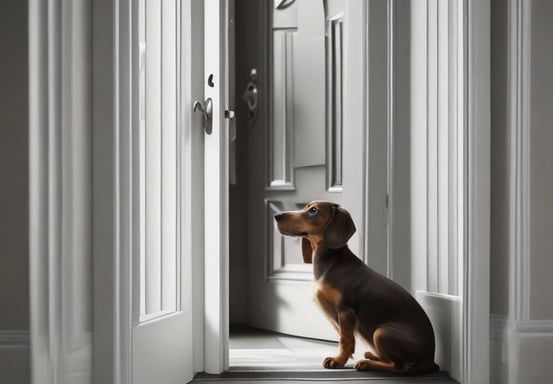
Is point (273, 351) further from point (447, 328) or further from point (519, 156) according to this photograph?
point (519, 156)

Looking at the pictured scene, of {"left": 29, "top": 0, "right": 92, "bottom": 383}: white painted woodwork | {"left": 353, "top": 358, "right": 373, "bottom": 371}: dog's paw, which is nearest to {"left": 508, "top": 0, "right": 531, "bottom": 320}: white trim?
{"left": 353, "top": 358, "right": 373, "bottom": 371}: dog's paw

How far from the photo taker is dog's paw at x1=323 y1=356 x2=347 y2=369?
7.11 ft

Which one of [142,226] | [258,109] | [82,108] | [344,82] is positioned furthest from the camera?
[258,109]

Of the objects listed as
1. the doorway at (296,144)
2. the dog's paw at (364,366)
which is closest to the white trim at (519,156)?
the dog's paw at (364,366)

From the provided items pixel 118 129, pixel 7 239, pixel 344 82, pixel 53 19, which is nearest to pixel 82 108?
pixel 118 129

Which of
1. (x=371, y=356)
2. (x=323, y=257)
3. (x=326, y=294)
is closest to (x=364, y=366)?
(x=371, y=356)

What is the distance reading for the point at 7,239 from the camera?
153cm

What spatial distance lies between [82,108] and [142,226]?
16.1 inches

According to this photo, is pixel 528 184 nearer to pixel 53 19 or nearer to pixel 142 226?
pixel 142 226

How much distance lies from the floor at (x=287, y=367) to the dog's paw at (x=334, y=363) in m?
0.02

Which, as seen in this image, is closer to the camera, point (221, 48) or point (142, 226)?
point (142, 226)

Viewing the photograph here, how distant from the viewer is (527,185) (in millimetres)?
1939

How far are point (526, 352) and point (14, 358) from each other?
128 centimetres

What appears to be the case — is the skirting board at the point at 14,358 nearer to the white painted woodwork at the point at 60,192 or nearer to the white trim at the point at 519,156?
the white painted woodwork at the point at 60,192
